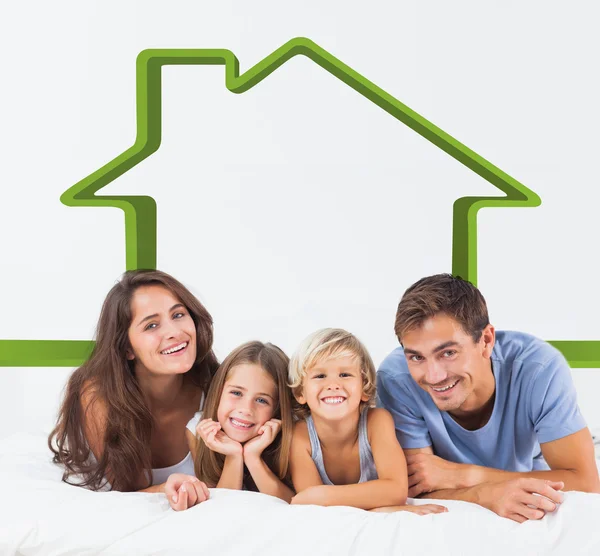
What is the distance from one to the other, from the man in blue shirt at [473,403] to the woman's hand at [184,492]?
45cm

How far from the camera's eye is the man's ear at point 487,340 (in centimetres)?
172

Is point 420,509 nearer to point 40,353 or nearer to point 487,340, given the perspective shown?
point 487,340

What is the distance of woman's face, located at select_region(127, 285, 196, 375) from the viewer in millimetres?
1788

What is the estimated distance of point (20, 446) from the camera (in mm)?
2006

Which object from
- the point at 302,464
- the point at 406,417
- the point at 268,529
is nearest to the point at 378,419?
the point at 406,417

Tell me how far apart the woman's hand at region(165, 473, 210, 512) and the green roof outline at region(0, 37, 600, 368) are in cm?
49

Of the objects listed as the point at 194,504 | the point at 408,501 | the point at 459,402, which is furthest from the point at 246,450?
the point at 459,402

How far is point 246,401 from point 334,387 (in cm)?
19

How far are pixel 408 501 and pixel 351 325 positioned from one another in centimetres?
65

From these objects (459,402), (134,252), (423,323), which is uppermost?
(134,252)

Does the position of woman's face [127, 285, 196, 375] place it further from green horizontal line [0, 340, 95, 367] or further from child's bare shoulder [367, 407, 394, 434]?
child's bare shoulder [367, 407, 394, 434]

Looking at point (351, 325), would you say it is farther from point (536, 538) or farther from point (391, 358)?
point (536, 538)

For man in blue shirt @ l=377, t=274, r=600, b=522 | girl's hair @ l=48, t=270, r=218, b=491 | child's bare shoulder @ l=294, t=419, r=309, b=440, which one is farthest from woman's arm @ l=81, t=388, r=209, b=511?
man in blue shirt @ l=377, t=274, r=600, b=522

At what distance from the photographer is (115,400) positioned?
1804 mm
